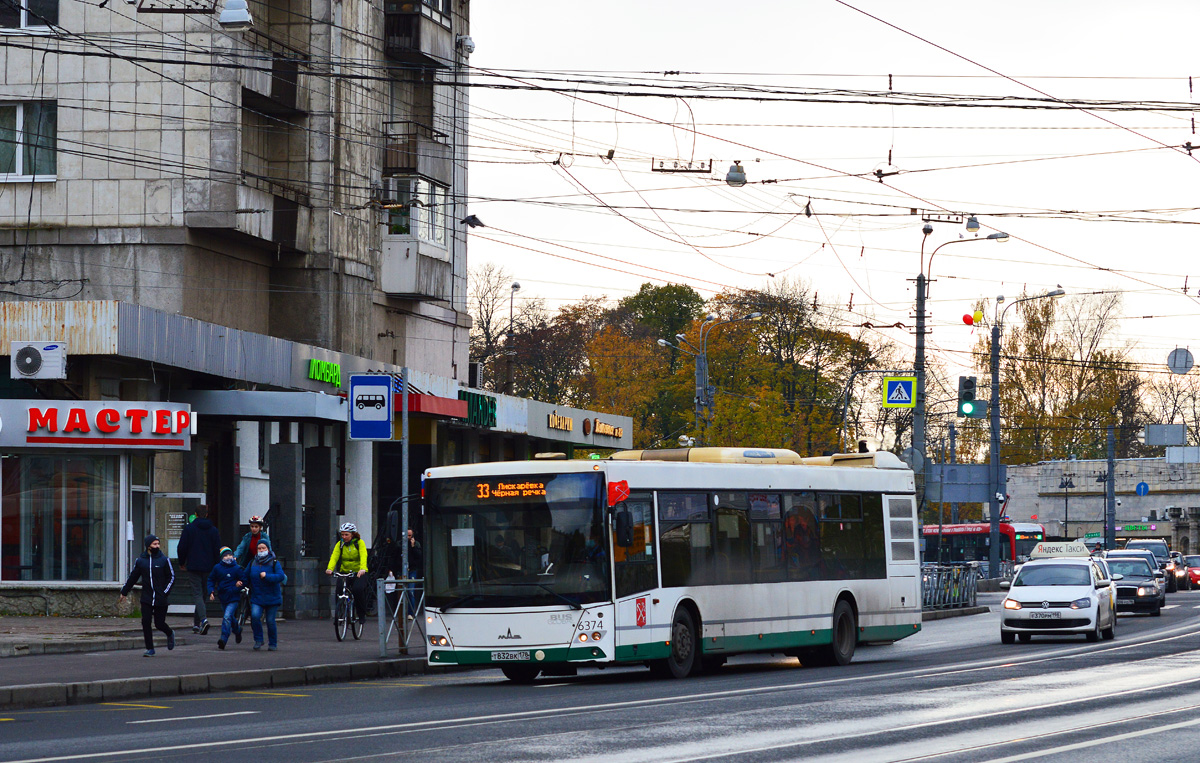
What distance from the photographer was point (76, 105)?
109 ft

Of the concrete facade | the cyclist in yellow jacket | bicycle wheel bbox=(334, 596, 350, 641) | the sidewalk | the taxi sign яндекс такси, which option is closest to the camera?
the sidewalk

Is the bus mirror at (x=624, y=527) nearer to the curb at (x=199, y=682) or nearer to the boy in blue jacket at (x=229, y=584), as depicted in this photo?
the curb at (x=199, y=682)

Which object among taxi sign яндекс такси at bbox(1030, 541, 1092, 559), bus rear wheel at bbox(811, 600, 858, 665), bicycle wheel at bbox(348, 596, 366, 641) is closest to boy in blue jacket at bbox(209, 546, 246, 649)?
bicycle wheel at bbox(348, 596, 366, 641)

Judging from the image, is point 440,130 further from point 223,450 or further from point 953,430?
point 953,430

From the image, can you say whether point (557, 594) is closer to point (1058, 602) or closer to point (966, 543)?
point (1058, 602)

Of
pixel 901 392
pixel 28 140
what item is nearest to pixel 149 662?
pixel 28 140

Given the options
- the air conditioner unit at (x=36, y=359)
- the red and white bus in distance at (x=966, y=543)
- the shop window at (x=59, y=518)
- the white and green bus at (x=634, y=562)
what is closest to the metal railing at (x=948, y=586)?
the white and green bus at (x=634, y=562)

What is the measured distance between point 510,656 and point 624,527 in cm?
200

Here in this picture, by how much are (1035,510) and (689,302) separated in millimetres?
33689

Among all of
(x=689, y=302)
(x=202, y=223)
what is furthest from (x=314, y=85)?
(x=689, y=302)

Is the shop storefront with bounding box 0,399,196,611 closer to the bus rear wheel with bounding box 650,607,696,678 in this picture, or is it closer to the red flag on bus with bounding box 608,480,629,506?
the red flag on bus with bounding box 608,480,629,506

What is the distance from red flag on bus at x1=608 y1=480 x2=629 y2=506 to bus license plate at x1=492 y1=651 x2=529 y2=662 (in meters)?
2.01

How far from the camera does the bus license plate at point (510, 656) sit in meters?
19.0

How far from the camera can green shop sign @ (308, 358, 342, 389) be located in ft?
107
